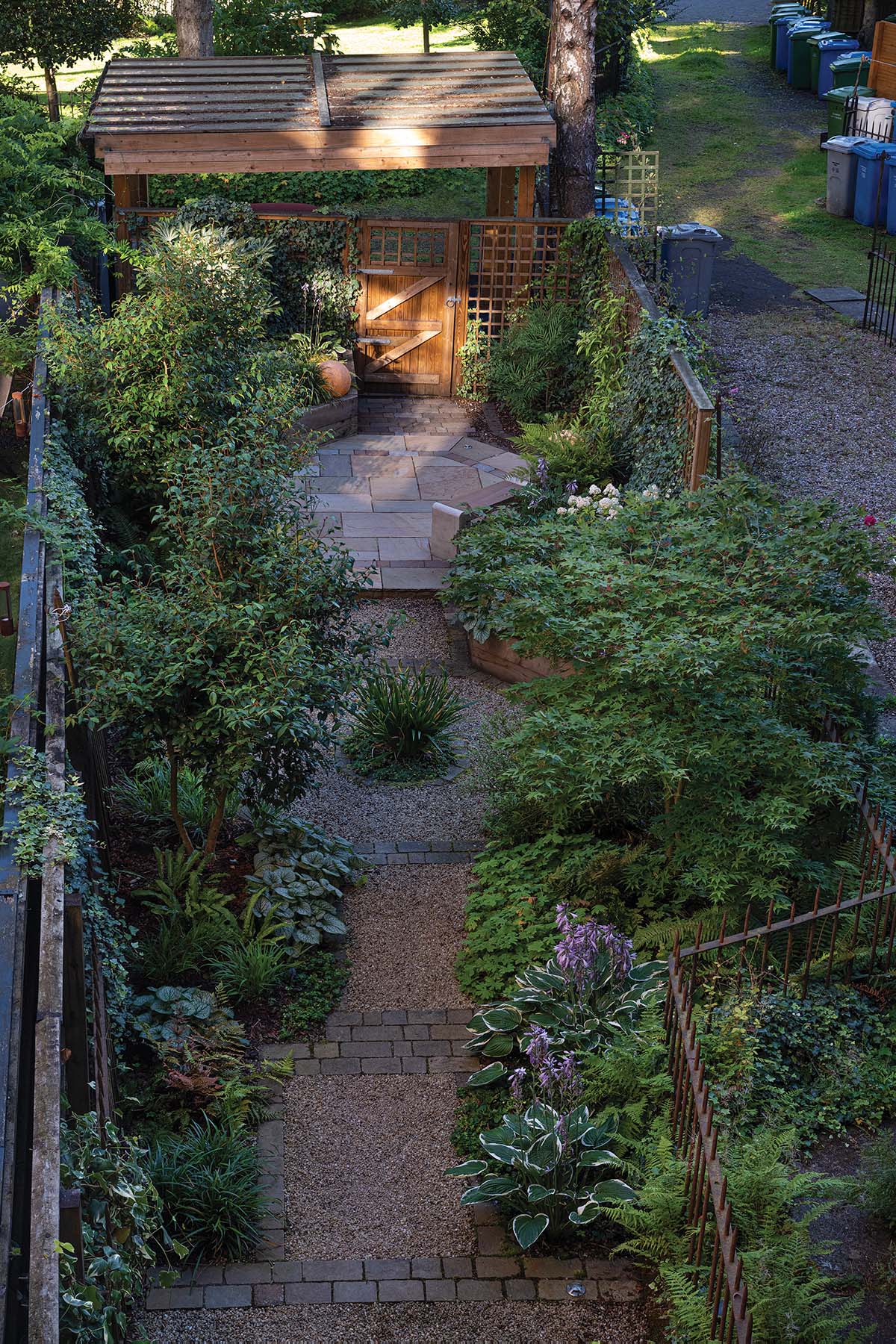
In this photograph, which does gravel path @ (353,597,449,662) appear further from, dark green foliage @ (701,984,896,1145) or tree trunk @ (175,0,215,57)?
tree trunk @ (175,0,215,57)

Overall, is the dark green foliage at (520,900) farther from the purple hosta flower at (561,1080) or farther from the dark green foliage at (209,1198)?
the dark green foliage at (209,1198)

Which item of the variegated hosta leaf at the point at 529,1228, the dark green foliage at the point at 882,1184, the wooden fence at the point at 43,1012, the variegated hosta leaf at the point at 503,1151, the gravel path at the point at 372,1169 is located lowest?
the gravel path at the point at 372,1169

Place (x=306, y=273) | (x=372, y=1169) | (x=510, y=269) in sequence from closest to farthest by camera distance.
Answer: (x=372, y=1169), (x=306, y=273), (x=510, y=269)

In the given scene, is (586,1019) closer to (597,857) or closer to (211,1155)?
(597,857)

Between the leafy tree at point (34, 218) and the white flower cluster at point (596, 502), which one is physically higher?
the leafy tree at point (34, 218)

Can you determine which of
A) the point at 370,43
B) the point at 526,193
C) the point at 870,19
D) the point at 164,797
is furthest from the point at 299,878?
the point at 370,43

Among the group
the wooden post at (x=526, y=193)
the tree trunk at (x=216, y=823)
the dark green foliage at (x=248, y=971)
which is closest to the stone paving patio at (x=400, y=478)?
the wooden post at (x=526, y=193)

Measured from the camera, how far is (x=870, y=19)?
27172mm

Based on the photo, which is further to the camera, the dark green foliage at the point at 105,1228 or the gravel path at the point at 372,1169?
the gravel path at the point at 372,1169

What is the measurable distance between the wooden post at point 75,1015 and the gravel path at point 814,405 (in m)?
7.14

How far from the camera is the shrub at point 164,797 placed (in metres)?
7.46

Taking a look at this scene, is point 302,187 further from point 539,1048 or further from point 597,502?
point 539,1048

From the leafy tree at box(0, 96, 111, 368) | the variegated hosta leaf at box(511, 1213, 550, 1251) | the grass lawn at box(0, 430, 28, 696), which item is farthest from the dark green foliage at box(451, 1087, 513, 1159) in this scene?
the leafy tree at box(0, 96, 111, 368)

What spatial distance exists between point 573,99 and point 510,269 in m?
2.45
